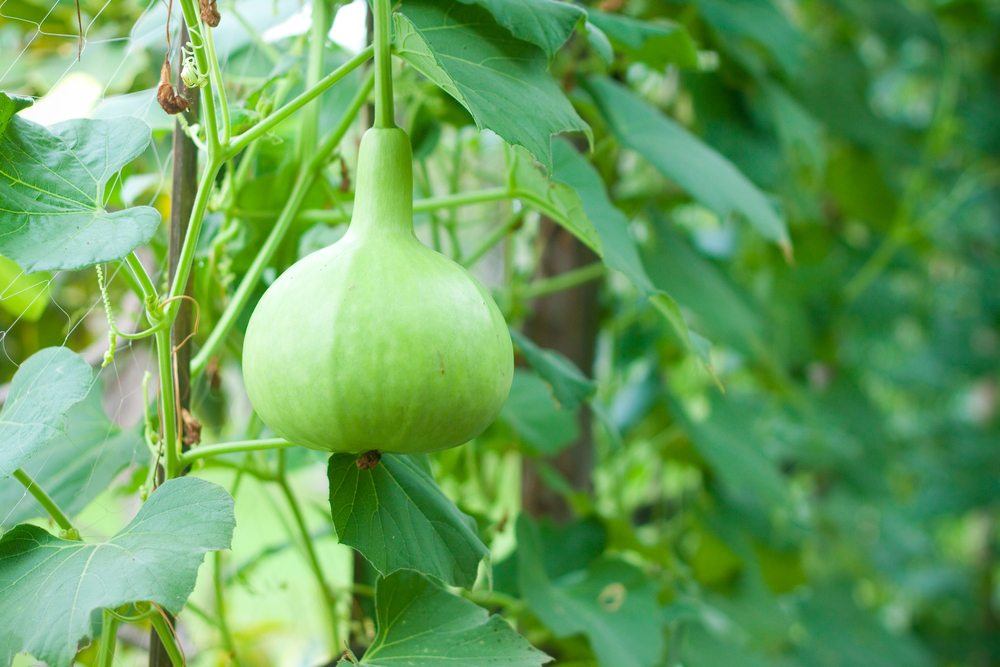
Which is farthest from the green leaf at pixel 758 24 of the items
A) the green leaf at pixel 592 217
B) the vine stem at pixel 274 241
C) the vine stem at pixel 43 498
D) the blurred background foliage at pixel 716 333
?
the vine stem at pixel 43 498

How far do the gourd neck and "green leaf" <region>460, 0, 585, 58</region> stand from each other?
0.19ft

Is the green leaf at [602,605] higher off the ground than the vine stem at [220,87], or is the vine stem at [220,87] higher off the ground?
the vine stem at [220,87]

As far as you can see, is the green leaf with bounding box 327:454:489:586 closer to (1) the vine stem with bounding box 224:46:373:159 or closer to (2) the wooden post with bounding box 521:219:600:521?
(1) the vine stem with bounding box 224:46:373:159

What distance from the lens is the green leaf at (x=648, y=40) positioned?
0.55 meters

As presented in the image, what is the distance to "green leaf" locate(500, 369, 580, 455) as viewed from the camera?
741 millimetres

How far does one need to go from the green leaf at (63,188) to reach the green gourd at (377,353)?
0.21 ft

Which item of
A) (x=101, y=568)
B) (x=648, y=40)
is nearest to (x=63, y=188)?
(x=101, y=568)

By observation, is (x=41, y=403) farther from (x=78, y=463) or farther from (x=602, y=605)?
(x=602, y=605)

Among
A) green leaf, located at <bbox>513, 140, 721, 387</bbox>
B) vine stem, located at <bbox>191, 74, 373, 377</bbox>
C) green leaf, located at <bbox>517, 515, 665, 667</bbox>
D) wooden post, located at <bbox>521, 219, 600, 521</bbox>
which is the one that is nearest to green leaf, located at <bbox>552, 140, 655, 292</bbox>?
green leaf, located at <bbox>513, 140, 721, 387</bbox>

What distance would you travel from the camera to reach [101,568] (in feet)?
1.04

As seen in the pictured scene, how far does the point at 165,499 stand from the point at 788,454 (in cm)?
126

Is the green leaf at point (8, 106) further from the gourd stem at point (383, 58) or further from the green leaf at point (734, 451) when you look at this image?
the green leaf at point (734, 451)

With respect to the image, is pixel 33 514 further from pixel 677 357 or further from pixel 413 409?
pixel 677 357

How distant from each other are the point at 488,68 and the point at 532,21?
25mm
